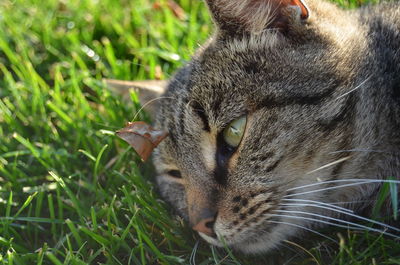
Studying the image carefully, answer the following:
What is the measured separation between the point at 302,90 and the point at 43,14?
2.39 meters

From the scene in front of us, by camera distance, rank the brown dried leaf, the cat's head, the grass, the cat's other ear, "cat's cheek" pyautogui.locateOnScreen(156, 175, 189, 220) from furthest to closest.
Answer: the cat's other ear, the brown dried leaf, "cat's cheek" pyautogui.locateOnScreen(156, 175, 189, 220), the grass, the cat's head

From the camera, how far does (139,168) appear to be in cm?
272

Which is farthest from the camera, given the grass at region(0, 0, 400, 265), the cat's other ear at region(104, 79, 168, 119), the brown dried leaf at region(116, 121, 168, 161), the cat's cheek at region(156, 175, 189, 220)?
the cat's other ear at region(104, 79, 168, 119)

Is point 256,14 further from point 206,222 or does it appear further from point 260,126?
point 206,222

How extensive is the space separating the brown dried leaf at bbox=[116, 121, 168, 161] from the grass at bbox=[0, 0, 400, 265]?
0.13 m

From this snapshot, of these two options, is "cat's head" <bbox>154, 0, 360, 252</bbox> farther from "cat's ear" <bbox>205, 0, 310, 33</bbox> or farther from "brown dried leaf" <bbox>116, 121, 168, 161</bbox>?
"brown dried leaf" <bbox>116, 121, 168, 161</bbox>

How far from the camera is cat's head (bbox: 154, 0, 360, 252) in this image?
2096 mm

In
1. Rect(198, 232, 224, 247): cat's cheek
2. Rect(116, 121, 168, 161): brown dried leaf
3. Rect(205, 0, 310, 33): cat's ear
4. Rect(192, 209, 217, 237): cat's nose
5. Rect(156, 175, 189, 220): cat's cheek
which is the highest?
Rect(205, 0, 310, 33): cat's ear

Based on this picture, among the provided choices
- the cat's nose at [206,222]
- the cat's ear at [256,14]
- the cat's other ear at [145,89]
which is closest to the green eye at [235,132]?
the cat's nose at [206,222]

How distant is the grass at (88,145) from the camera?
2236mm

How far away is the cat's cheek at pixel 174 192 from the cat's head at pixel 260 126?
0.22ft

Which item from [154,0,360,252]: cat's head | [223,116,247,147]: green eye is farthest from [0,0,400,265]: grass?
[223,116,247,147]: green eye

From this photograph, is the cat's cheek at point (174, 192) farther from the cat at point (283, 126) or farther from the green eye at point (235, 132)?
the green eye at point (235, 132)

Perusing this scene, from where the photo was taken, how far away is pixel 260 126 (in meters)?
2.11
